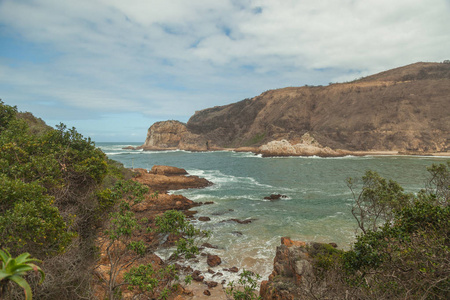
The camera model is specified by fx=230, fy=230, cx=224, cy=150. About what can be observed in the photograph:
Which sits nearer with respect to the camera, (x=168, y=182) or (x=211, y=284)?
(x=211, y=284)

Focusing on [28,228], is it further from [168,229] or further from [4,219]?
[168,229]

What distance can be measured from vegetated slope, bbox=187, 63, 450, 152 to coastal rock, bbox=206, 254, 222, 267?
84.9m

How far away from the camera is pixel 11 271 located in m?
2.22

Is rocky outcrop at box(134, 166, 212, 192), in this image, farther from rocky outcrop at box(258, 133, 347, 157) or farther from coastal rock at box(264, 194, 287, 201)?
rocky outcrop at box(258, 133, 347, 157)

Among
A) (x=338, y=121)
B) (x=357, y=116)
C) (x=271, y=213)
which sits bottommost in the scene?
(x=271, y=213)

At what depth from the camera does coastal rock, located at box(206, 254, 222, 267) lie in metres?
14.6

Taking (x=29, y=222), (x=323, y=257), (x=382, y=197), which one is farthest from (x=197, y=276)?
(x=382, y=197)

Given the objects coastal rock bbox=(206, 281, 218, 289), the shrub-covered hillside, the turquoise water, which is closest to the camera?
the shrub-covered hillside

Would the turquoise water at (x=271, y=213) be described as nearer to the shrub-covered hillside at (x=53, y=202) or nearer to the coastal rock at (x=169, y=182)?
the coastal rock at (x=169, y=182)

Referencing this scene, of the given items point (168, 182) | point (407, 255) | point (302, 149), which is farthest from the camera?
point (302, 149)

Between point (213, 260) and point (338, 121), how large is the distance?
106355 millimetres

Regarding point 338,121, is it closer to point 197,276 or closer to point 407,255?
point 197,276

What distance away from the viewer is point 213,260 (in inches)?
583

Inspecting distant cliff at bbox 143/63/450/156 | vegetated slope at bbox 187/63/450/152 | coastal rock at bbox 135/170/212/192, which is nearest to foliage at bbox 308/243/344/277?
coastal rock at bbox 135/170/212/192
